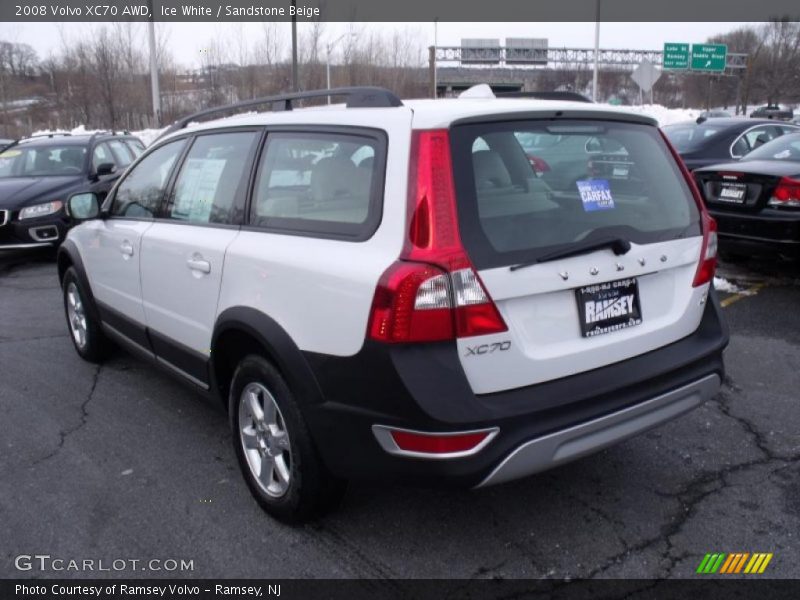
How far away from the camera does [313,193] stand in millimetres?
2957

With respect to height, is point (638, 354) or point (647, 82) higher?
point (647, 82)

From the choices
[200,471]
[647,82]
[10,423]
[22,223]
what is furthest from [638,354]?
[647,82]

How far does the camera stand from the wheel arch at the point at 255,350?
2.72 meters

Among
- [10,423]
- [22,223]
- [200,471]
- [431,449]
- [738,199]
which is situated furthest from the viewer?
[22,223]

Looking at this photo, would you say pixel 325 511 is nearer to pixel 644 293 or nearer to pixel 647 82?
pixel 644 293

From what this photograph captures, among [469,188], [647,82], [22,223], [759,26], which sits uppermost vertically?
[759,26]

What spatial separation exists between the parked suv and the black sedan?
12.5ft

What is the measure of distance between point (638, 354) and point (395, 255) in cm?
115

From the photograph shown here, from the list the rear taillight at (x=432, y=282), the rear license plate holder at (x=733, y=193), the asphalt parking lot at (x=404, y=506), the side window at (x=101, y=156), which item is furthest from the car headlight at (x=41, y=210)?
the rear taillight at (x=432, y=282)

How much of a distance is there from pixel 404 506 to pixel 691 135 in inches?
358

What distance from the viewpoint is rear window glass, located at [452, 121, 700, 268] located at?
2.55m

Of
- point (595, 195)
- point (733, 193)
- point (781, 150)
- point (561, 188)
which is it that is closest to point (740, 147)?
point (781, 150)

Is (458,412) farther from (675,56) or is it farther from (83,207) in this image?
(675,56)

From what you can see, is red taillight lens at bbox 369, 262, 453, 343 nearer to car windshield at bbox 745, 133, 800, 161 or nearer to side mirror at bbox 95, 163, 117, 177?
car windshield at bbox 745, 133, 800, 161
